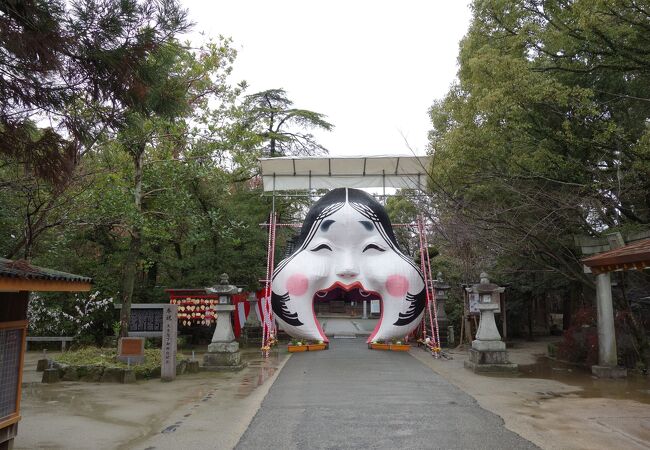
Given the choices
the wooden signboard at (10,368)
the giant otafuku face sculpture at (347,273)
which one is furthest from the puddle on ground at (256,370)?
the wooden signboard at (10,368)

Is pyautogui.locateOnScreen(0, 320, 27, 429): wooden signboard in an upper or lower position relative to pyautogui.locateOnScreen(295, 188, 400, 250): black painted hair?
lower

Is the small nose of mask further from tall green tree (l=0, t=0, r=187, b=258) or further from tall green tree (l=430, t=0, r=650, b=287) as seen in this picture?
tall green tree (l=0, t=0, r=187, b=258)

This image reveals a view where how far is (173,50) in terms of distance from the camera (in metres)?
4.88

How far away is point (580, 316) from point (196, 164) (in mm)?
10224

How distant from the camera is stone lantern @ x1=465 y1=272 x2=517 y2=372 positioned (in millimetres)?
10266

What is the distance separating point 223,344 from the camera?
1112 centimetres

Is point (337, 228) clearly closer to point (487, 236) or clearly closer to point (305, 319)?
point (305, 319)

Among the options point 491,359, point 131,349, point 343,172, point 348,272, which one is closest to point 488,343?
point 491,359

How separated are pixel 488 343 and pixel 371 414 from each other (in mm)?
4950

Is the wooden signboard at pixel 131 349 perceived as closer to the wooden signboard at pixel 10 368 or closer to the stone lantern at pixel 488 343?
the wooden signboard at pixel 10 368

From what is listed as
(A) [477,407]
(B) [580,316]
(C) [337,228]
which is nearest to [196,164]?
(C) [337,228]

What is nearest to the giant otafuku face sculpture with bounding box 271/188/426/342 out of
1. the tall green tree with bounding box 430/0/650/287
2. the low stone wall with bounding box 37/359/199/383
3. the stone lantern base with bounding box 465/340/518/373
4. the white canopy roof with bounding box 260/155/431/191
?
the white canopy roof with bounding box 260/155/431/191

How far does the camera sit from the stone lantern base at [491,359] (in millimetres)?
10234

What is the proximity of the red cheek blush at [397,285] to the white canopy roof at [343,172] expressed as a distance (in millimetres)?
3567
